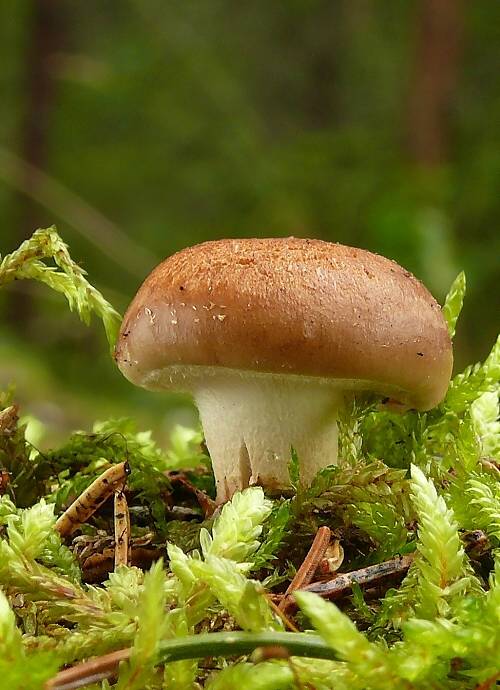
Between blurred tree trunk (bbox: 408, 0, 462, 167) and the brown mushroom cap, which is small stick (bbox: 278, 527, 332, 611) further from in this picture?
blurred tree trunk (bbox: 408, 0, 462, 167)

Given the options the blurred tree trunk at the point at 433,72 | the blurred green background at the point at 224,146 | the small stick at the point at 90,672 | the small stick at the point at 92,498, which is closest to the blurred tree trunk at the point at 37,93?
the blurred green background at the point at 224,146

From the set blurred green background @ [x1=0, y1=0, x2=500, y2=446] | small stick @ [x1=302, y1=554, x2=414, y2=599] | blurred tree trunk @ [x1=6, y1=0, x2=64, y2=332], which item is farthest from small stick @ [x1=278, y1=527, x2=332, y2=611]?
blurred tree trunk @ [x1=6, y1=0, x2=64, y2=332]

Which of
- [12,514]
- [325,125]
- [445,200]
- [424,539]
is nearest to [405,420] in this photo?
[424,539]

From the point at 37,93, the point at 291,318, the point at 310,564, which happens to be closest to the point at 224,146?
the point at 37,93

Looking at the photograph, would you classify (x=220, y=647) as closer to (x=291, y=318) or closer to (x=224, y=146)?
(x=291, y=318)

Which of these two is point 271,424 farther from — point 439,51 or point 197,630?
point 439,51

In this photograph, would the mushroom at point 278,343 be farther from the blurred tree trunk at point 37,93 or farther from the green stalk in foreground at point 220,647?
the blurred tree trunk at point 37,93
